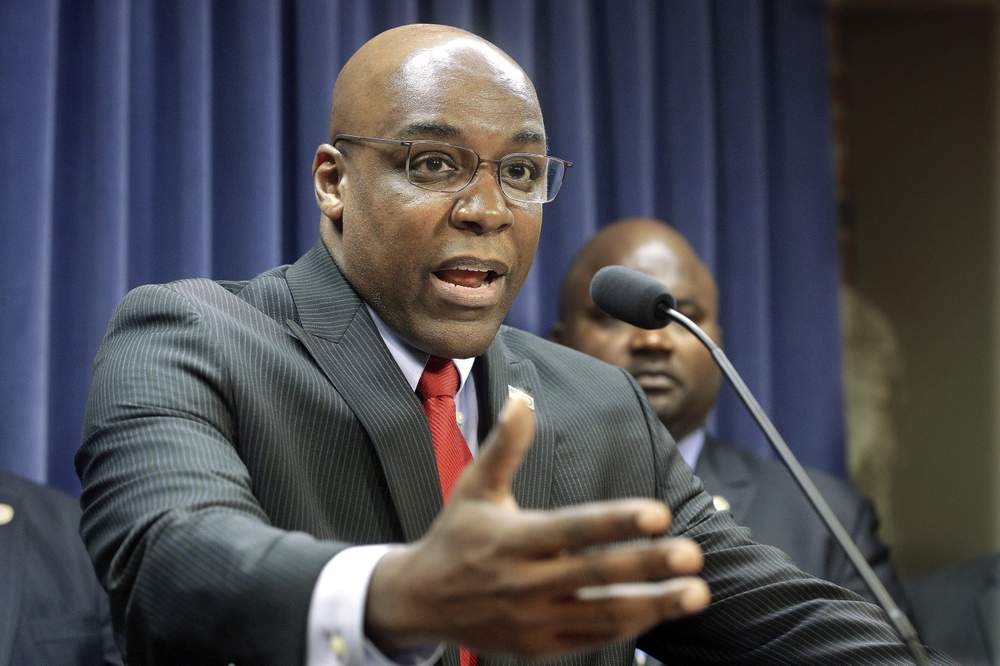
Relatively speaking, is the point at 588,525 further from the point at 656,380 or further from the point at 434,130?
the point at 656,380

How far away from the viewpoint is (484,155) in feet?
5.10

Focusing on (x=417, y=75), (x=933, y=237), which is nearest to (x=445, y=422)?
(x=417, y=75)

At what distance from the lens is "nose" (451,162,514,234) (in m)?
1.54

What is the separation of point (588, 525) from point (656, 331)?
2072 mm

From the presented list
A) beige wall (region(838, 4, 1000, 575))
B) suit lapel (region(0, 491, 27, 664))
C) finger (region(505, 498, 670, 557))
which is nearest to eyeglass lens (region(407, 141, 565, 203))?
finger (region(505, 498, 670, 557))

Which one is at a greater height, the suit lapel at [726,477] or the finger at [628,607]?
the finger at [628,607]

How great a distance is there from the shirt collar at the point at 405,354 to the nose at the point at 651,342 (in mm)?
1320

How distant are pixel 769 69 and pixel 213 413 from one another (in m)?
2.42

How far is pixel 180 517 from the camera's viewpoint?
3.54ft

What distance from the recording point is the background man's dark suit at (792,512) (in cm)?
286

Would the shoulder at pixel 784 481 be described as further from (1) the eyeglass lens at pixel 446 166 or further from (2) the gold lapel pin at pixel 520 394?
(1) the eyeglass lens at pixel 446 166

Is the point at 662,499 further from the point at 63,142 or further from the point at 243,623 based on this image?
the point at 63,142

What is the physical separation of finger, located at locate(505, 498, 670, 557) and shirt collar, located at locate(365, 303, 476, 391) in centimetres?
72

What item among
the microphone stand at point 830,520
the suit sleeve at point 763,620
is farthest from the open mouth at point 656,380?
the microphone stand at point 830,520
